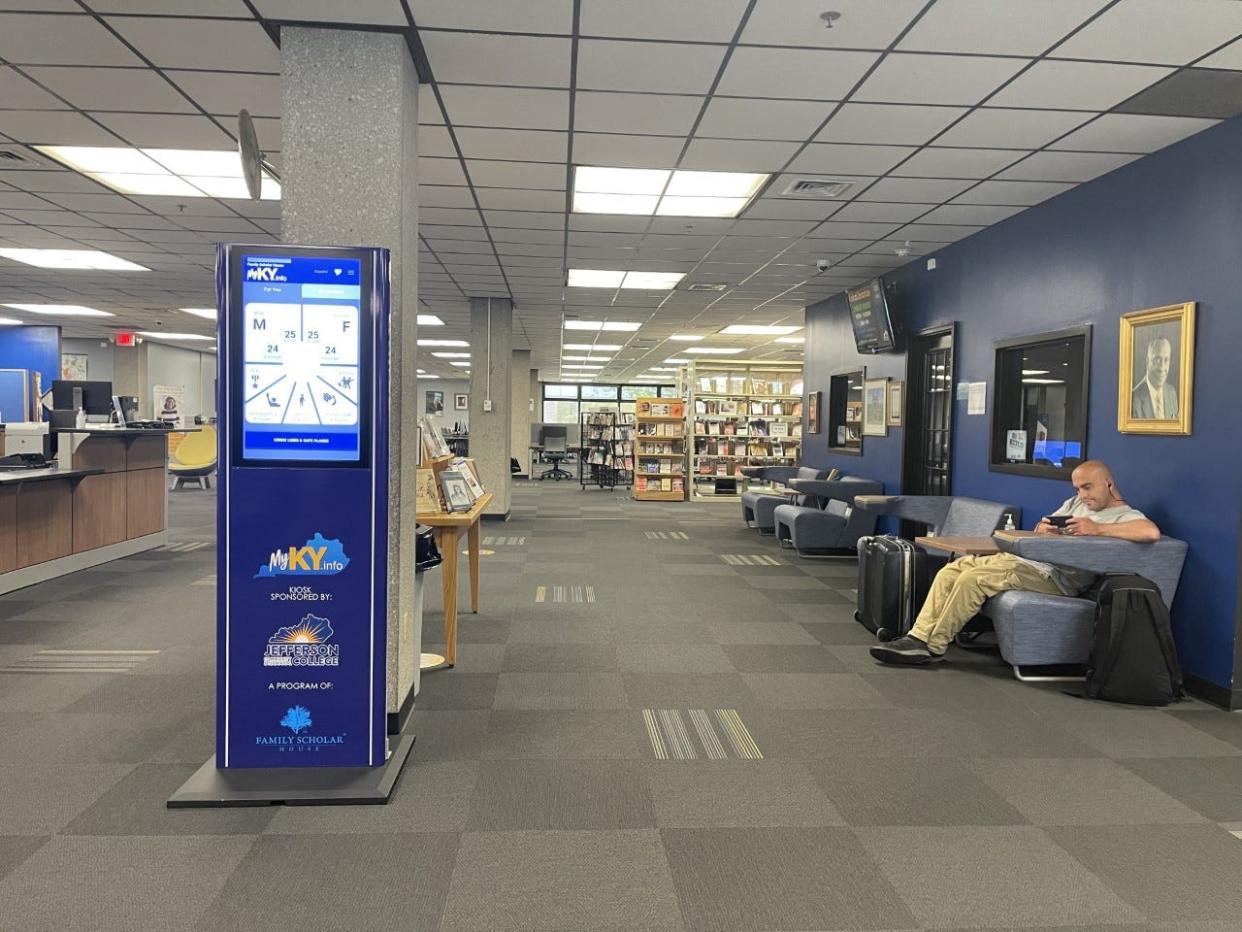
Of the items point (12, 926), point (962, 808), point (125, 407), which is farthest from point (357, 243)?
point (125, 407)

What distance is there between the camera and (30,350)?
15047mm

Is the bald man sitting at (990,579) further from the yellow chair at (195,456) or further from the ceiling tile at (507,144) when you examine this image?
the yellow chair at (195,456)

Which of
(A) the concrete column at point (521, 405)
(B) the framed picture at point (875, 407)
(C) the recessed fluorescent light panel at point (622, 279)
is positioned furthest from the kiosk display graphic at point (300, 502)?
(A) the concrete column at point (521, 405)

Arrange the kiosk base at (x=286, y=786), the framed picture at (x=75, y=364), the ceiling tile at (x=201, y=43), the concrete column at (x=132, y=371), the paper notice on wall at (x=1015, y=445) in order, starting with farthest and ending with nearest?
1. the framed picture at (x=75, y=364)
2. the concrete column at (x=132, y=371)
3. the paper notice on wall at (x=1015, y=445)
4. the ceiling tile at (x=201, y=43)
5. the kiosk base at (x=286, y=786)

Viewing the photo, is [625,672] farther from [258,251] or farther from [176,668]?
[258,251]

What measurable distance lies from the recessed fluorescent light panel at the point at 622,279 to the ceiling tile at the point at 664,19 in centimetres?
533

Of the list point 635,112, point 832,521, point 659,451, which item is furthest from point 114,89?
point 659,451

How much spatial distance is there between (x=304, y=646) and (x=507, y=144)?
3.24m

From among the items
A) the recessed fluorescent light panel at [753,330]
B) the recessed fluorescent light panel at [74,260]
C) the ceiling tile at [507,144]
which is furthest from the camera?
the recessed fluorescent light panel at [753,330]

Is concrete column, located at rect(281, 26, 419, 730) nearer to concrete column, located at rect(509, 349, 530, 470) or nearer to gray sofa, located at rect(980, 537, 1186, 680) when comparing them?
gray sofa, located at rect(980, 537, 1186, 680)

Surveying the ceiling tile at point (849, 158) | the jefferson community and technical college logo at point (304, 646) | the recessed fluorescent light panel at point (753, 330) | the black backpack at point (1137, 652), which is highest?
the ceiling tile at point (849, 158)

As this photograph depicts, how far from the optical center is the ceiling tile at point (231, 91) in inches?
159

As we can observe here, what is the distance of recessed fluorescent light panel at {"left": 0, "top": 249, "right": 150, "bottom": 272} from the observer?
8.61m

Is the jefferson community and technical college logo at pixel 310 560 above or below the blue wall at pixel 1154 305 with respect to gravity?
below
